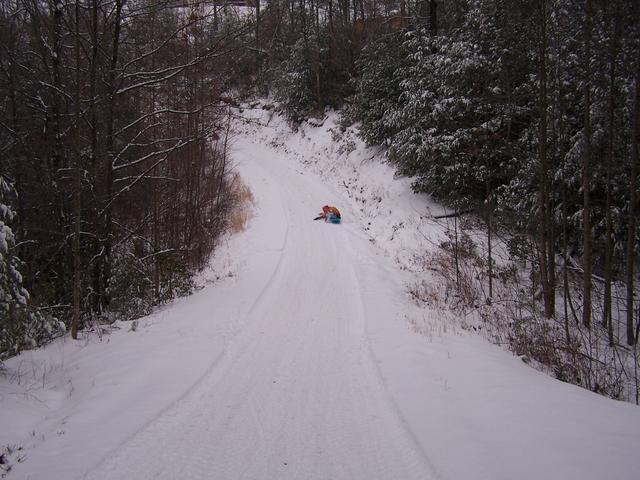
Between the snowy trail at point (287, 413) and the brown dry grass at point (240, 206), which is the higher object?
the brown dry grass at point (240, 206)

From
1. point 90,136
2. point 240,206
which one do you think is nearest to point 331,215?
point 240,206

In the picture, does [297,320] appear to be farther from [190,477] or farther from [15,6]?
[15,6]

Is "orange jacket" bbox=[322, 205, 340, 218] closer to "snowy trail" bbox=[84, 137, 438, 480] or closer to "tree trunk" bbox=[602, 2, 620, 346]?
"snowy trail" bbox=[84, 137, 438, 480]

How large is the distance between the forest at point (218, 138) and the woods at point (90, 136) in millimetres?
51

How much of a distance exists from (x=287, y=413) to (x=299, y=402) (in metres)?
0.24

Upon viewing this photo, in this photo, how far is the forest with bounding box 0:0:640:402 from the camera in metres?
6.35

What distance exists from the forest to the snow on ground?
1338 mm

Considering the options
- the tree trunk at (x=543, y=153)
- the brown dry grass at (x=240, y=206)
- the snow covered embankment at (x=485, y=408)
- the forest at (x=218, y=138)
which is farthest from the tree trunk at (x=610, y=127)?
the brown dry grass at (x=240, y=206)

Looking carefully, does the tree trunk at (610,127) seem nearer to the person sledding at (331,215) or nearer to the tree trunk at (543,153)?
the tree trunk at (543,153)

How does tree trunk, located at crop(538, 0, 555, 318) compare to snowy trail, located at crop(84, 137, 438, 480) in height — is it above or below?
above

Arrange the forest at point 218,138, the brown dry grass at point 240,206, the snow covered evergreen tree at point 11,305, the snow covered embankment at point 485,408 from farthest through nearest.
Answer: the brown dry grass at point 240,206, the forest at point 218,138, the snow covered evergreen tree at point 11,305, the snow covered embankment at point 485,408

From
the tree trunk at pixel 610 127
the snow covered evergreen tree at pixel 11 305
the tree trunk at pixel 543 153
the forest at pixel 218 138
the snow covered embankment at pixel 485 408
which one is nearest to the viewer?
the snow covered embankment at pixel 485 408

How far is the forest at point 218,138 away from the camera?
20.8 ft

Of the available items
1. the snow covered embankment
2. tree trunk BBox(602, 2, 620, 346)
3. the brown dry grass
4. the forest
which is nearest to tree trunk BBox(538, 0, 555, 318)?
the forest
